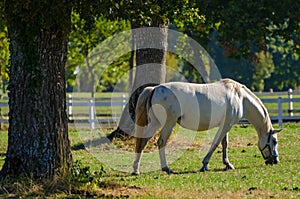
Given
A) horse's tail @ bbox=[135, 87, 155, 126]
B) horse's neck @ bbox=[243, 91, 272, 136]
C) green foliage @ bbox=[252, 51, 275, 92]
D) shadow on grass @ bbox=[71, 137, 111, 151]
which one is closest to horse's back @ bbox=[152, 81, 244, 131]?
horse's tail @ bbox=[135, 87, 155, 126]

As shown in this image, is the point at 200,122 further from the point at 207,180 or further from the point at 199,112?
the point at 207,180

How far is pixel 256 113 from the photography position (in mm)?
13930

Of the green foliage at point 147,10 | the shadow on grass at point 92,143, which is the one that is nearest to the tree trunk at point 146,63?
the shadow on grass at point 92,143

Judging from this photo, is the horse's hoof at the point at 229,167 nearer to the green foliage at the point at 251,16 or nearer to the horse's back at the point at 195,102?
the horse's back at the point at 195,102

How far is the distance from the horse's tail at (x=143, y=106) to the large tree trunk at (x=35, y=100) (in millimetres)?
2577

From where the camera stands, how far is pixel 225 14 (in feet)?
80.4

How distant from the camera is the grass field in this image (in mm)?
9734

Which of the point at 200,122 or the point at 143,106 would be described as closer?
the point at 143,106

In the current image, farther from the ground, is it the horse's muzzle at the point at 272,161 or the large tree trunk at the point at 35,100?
the large tree trunk at the point at 35,100

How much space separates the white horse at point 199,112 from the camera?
12781mm

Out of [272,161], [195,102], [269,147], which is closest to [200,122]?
[195,102]

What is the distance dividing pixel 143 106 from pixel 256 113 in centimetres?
266

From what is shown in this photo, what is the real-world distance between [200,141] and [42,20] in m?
9.76

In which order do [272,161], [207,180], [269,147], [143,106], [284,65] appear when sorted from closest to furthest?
[207,180] < [143,106] < [272,161] < [269,147] < [284,65]
